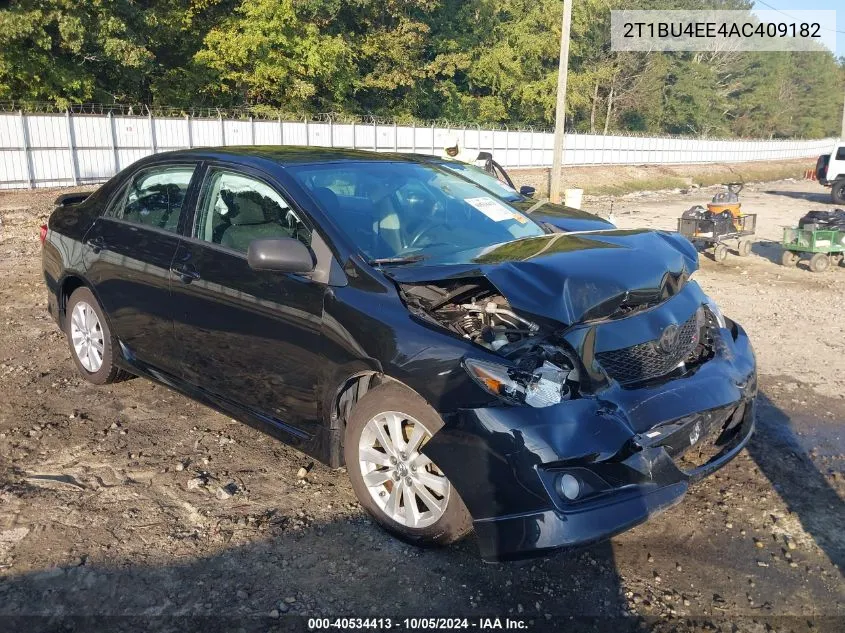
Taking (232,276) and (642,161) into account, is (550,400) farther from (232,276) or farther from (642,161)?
(642,161)

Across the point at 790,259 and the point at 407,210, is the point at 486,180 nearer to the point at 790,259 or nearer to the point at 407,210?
the point at 407,210

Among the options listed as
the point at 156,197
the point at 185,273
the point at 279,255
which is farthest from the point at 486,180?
the point at 279,255

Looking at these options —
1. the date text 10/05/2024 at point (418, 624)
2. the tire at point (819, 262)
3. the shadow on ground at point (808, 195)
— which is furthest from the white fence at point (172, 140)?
the shadow on ground at point (808, 195)

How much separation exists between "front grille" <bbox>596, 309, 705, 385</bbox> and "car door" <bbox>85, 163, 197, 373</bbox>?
8.38 feet

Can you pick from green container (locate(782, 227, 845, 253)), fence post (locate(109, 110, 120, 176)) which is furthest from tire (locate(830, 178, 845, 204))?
fence post (locate(109, 110, 120, 176))

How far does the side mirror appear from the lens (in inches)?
140

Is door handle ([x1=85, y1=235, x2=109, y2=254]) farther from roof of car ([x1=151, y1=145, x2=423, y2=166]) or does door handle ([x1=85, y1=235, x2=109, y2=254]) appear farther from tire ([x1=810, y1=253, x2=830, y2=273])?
tire ([x1=810, y1=253, x2=830, y2=273])

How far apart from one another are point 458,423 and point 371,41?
36460 mm

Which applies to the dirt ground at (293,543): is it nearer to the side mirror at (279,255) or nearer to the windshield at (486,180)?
the side mirror at (279,255)

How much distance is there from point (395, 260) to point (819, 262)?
30.7ft

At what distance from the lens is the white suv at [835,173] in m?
25.1

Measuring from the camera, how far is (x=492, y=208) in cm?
467

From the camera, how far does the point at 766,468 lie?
430cm

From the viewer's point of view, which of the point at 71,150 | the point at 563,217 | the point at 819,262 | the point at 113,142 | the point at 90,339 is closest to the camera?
the point at 90,339
